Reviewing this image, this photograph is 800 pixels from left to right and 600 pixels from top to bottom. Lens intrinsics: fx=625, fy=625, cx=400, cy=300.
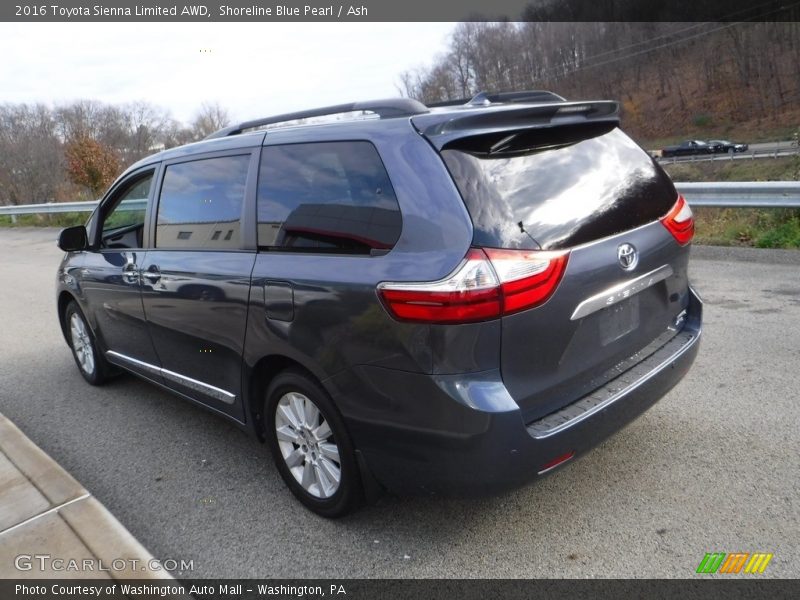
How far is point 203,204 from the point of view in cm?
359

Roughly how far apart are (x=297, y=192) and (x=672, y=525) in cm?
227

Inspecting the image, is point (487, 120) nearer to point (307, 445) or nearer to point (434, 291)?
point (434, 291)

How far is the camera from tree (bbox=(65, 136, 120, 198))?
23141 millimetres

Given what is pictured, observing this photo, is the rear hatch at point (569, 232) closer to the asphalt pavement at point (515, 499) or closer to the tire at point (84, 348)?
the asphalt pavement at point (515, 499)

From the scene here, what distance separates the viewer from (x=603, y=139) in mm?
3043

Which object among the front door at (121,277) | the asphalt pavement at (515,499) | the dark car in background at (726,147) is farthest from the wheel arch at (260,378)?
the dark car in background at (726,147)

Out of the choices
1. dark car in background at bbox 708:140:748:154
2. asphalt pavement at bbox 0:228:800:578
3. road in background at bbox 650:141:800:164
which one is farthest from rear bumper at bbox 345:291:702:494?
dark car in background at bbox 708:140:748:154

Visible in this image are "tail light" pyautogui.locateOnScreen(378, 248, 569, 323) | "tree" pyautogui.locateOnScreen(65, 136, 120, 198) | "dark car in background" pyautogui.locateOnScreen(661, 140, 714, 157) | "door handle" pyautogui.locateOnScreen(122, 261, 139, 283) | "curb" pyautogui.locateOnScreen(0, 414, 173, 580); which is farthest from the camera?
"dark car in background" pyautogui.locateOnScreen(661, 140, 714, 157)

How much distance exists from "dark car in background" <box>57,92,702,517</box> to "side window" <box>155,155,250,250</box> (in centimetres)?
2

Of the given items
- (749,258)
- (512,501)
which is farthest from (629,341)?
(749,258)

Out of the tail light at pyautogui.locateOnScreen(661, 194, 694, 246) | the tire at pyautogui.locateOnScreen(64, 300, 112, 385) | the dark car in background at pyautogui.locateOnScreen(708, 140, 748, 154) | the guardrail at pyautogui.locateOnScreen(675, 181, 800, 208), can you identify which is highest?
the tail light at pyautogui.locateOnScreen(661, 194, 694, 246)

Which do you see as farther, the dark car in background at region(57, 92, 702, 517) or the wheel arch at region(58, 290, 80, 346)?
the wheel arch at region(58, 290, 80, 346)

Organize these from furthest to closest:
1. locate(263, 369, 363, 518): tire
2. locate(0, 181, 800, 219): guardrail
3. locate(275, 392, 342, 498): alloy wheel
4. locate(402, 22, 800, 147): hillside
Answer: locate(402, 22, 800, 147): hillside
locate(0, 181, 800, 219): guardrail
locate(275, 392, 342, 498): alloy wheel
locate(263, 369, 363, 518): tire

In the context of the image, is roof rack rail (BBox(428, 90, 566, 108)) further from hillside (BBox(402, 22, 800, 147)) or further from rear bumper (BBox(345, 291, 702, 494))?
hillside (BBox(402, 22, 800, 147))
